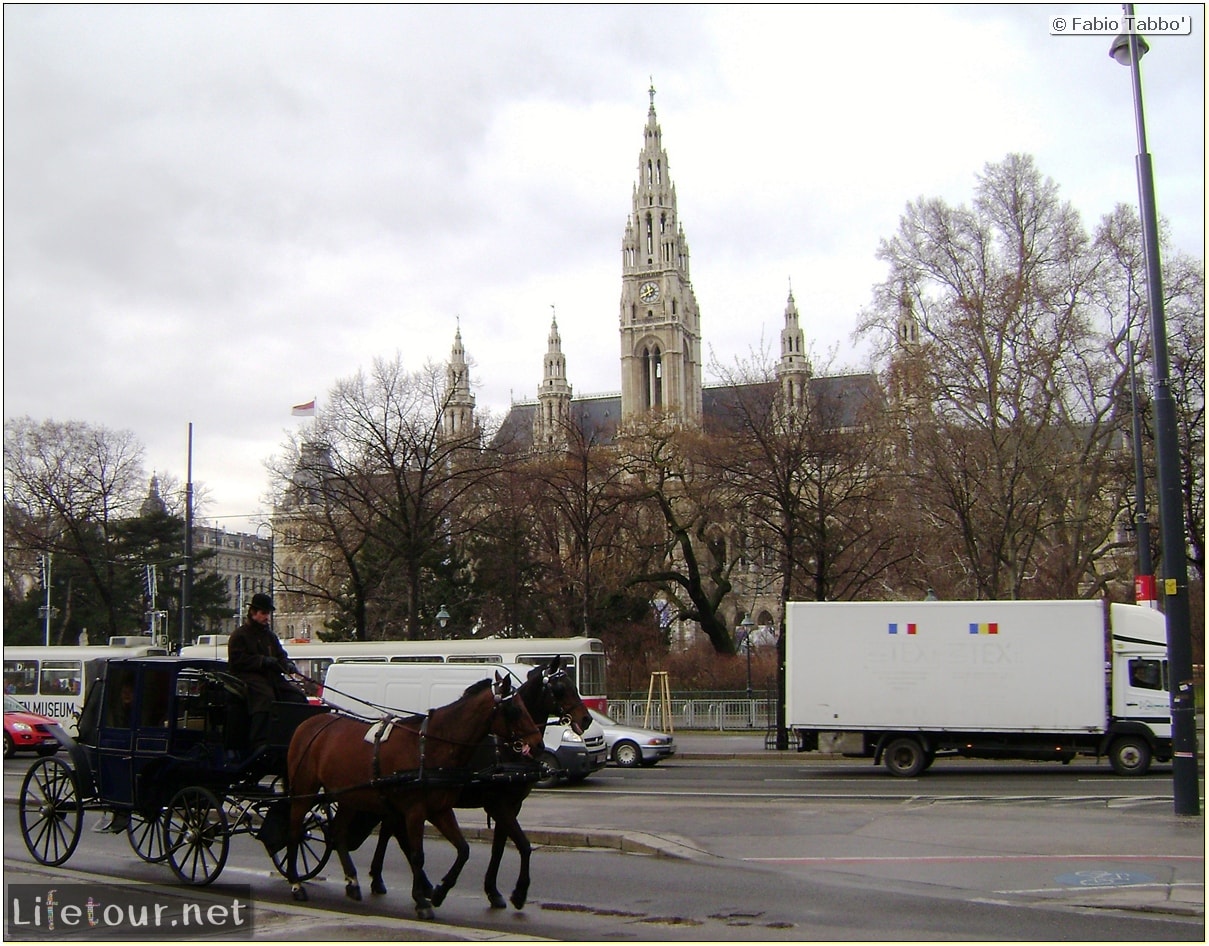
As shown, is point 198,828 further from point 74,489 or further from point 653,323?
point 653,323

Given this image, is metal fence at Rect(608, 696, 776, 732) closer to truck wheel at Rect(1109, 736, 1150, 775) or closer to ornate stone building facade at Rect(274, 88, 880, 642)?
truck wheel at Rect(1109, 736, 1150, 775)

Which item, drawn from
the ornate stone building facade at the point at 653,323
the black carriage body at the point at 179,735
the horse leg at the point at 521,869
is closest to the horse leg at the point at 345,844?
the black carriage body at the point at 179,735

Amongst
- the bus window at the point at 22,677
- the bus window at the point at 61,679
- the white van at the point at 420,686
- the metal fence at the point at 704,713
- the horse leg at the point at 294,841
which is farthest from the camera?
the metal fence at the point at 704,713

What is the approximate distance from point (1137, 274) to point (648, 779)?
27.1m

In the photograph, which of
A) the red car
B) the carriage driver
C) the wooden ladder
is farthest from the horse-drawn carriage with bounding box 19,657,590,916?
the wooden ladder

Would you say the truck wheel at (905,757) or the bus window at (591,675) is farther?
the bus window at (591,675)

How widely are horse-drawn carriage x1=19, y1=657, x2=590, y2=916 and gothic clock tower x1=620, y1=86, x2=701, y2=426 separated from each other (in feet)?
392

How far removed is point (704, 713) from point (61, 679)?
19.0 metres

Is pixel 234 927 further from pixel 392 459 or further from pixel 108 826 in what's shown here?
pixel 392 459

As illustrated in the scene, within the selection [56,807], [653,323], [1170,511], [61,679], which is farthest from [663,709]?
[653,323]

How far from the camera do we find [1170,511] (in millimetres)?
15219

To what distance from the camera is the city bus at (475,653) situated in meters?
29.8

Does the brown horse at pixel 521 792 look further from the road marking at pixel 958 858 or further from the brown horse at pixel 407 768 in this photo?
the road marking at pixel 958 858

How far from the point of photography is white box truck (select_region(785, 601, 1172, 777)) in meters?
23.3
